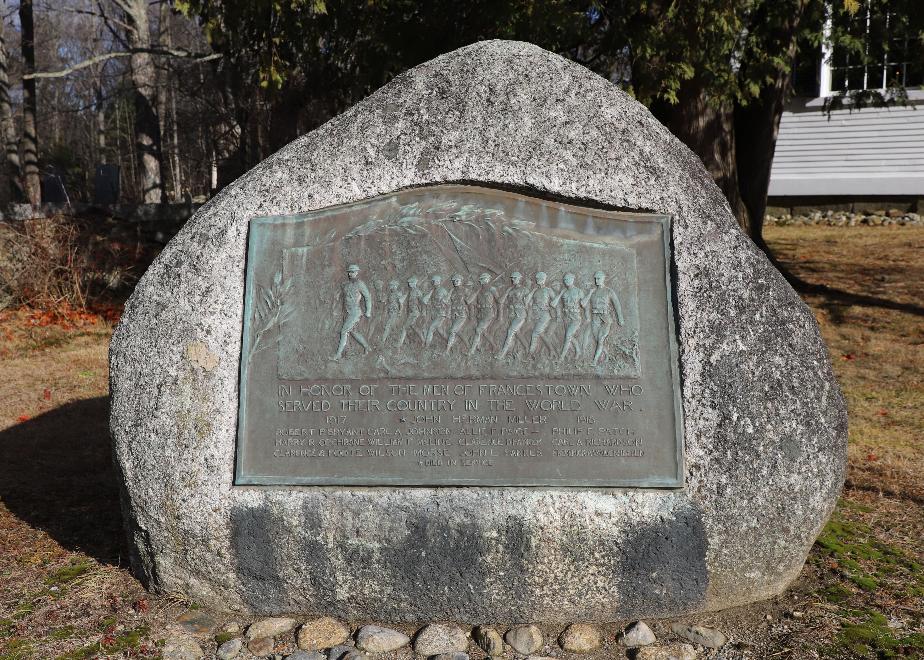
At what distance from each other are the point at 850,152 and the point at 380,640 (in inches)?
535

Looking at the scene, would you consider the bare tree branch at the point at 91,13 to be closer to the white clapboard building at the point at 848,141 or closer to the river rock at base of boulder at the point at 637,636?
the white clapboard building at the point at 848,141

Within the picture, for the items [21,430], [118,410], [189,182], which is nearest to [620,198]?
[118,410]

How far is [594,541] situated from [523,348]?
761 millimetres

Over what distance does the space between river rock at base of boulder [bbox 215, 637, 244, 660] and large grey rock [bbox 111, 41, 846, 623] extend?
0.20 metres

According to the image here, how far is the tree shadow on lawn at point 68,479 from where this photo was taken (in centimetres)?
391

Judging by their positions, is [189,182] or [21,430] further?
[189,182]

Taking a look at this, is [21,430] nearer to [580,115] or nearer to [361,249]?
[361,249]

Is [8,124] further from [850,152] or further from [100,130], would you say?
[850,152]

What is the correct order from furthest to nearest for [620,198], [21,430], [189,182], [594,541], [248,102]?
[189,182], [248,102], [21,430], [620,198], [594,541]

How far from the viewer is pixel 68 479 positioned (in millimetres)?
4766

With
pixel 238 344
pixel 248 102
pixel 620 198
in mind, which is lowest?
pixel 238 344

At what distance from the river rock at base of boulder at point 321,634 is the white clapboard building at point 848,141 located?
41.1 feet

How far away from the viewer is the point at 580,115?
323 cm

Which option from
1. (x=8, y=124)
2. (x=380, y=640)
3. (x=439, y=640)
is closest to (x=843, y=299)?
(x=439, y=640)
